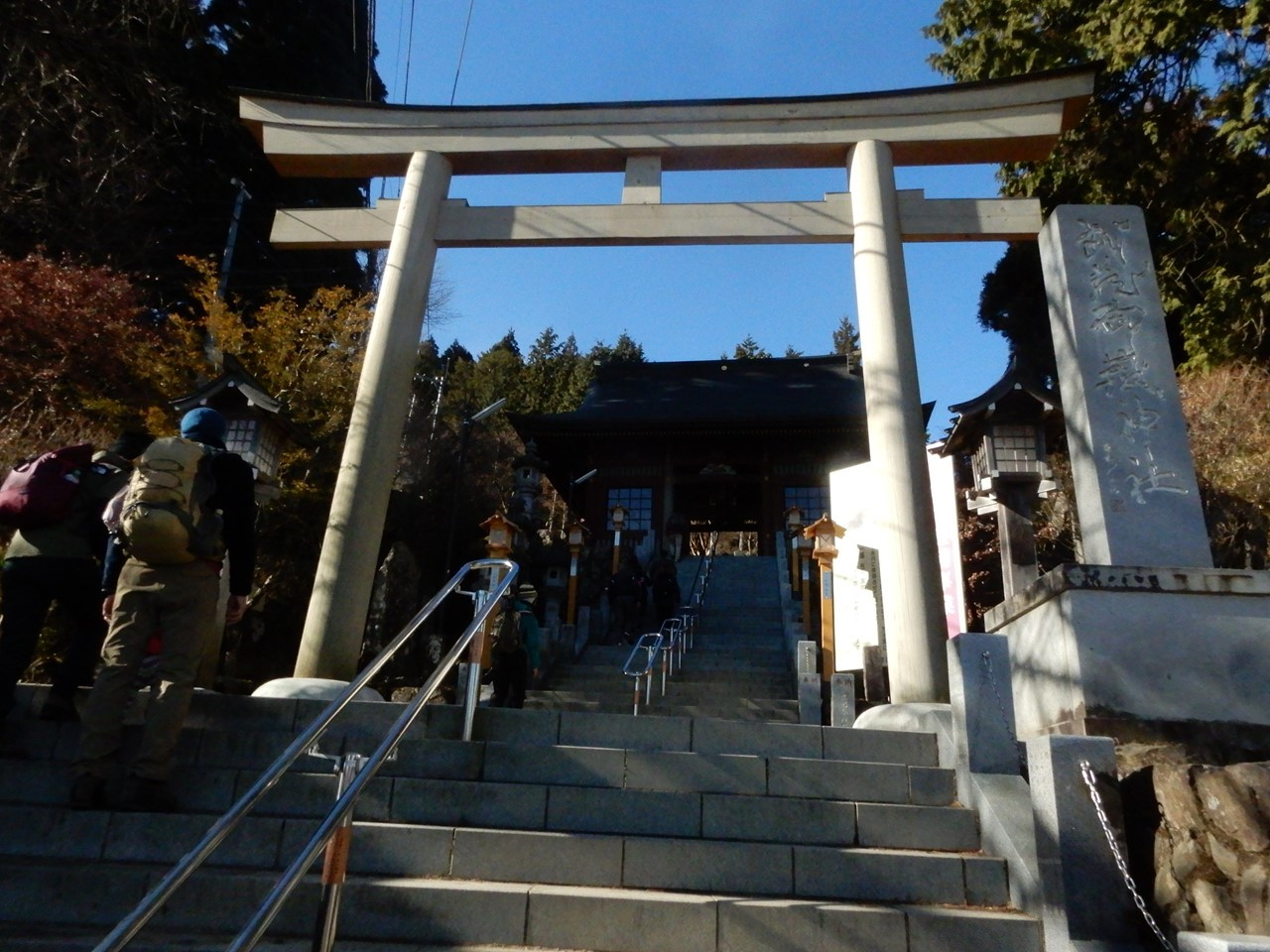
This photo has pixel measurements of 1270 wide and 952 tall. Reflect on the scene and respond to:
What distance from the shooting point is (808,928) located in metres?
2.88

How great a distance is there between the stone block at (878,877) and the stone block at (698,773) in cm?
55

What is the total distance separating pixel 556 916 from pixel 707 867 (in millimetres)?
641

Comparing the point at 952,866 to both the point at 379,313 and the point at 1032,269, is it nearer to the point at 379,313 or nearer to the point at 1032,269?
the point at 379,313

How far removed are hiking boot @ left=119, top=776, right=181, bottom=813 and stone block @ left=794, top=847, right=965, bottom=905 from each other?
260cm

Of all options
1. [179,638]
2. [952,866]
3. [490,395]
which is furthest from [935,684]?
[490,395]

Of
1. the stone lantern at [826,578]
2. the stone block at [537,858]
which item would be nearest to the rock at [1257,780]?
the stone block at [537,858]

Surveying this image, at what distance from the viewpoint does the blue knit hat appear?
3.94 m

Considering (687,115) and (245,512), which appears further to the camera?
(687,115)

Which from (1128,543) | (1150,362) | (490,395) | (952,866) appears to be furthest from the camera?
(490,395)

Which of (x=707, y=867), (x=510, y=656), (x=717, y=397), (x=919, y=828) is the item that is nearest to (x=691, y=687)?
(x=510, y=656)

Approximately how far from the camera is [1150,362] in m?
5.43

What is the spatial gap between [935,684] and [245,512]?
168 inches

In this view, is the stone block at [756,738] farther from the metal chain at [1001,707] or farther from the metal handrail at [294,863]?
the metal handrail at [294,863]

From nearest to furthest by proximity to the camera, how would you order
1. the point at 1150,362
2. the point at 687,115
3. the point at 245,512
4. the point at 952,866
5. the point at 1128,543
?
1. the point at 952,866
2. the point at 245,512
3. the point at 1128,543
4. the point at 1150,362
5. the point at 687,115
